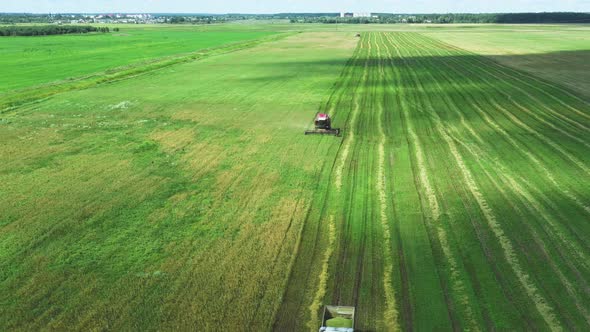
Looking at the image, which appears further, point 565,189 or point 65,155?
point 65,155

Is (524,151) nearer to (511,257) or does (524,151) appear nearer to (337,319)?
(511,257)

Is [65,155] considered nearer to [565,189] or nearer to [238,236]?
[238,236]

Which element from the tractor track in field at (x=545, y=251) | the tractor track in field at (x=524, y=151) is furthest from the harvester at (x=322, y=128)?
the tractor track in field at (x=524, y=151)

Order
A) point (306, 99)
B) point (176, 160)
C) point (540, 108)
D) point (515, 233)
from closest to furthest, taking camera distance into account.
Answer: point (515, 233) < point (176, 160) < point (540, 108) < point (306, 99)

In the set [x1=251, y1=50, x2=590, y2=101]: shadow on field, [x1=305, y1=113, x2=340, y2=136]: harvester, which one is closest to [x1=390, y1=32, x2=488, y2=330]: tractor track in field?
[x1=305, y1=113, x2=340, y2=136]: harvester

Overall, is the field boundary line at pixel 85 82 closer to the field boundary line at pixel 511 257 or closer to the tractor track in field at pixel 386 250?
the tractor track in field at pixel 386 250

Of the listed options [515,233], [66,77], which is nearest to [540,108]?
[515,233]

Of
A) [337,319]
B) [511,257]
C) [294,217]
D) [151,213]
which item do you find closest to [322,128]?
[294,217]
